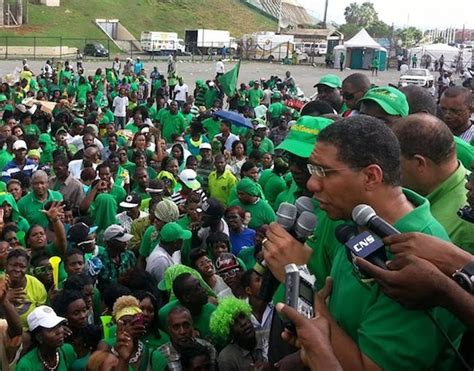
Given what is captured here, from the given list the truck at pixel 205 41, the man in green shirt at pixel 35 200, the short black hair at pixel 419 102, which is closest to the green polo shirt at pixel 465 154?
the short black hair at pixel 419 102

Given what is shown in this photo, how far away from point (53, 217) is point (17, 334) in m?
1.89

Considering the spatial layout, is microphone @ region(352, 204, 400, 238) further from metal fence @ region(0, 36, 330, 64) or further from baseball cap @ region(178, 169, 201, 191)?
metal fence @ region(0, 36, 330, 64)

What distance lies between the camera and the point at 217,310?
4.27 meters

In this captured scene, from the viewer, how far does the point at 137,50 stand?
55.1 m

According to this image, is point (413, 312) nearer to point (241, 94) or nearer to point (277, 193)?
point (277, 193)

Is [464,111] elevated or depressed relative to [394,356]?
elevated

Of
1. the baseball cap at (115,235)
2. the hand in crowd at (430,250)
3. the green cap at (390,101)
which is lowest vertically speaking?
the baseball cap at (115,235)

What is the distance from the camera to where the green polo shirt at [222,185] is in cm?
821

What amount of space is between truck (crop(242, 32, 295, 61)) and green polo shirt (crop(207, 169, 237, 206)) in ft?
145

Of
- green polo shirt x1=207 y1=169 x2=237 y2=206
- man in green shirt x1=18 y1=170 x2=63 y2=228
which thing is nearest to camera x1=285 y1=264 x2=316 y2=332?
man in green shirt x1=18 y1=170 x2=63 y2=228

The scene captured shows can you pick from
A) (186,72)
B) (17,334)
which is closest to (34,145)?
(17,334)

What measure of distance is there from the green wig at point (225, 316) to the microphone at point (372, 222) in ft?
7.69

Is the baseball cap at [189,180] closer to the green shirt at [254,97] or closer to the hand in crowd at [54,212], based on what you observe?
the hand in crowd at [54,212]

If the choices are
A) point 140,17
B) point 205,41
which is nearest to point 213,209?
point 205,41
